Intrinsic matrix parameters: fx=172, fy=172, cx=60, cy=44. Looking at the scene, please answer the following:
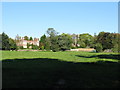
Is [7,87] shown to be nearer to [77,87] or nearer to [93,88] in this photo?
[77,87]

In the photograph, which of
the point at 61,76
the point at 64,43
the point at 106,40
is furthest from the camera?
the point at 64,43

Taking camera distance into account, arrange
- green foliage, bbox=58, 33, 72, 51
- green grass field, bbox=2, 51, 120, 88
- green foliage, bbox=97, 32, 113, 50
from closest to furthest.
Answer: green grass field, bbox=2, 51, 120, 88 < green foliage, bbox=97, 32, 113, 50 < green foliage, bbox=58, 33, 72, 51

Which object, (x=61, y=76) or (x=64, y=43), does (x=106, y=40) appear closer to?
(x=64, y=43)

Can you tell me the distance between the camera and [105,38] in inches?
2399

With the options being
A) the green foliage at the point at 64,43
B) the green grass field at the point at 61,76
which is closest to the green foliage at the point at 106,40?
the green foliage at the point at 64,43

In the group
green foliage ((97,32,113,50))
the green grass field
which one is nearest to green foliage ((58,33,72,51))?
green foliage ((97,32,113,50))

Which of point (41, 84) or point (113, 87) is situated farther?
point (41, 84)

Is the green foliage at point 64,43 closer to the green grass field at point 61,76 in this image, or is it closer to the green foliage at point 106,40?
the green foliage at point 106,40

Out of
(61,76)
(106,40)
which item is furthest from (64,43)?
(61,76)

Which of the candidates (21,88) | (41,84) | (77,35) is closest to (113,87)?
(41,84)

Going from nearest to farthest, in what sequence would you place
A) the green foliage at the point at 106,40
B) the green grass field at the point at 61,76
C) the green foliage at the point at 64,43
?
the green grass field at the point at 61,76
the green foliage at the point at 106,40
the green foliage at the point at 64,43

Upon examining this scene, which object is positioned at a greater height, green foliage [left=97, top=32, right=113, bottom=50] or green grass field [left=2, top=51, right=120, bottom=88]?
green foliage [left=97, top=32, right=113, bottom=50]

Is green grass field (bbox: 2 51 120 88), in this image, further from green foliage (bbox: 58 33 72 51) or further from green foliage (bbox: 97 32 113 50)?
green foliage (bbox: 58 33 72 51)

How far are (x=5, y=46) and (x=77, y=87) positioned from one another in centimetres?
6377
